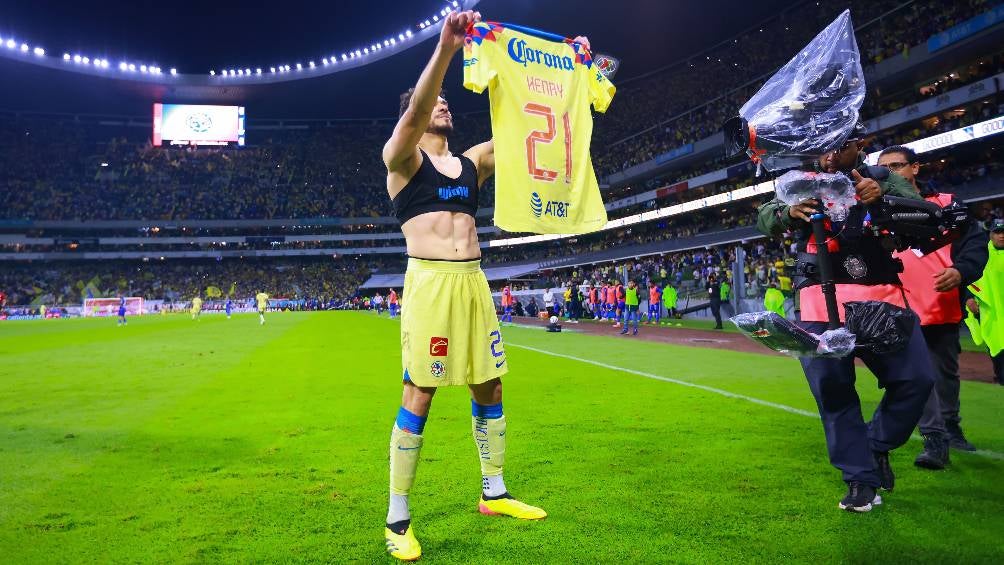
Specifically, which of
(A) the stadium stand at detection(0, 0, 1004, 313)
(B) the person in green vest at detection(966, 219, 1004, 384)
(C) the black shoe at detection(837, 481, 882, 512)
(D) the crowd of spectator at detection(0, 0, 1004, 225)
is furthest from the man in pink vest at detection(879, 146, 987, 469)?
(D) the crowd of spectator at detection(0, 0, 1004, 225)

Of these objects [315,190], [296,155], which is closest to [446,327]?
[315,190]

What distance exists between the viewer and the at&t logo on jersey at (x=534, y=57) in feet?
12.1

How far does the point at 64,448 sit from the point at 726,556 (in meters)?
5.44

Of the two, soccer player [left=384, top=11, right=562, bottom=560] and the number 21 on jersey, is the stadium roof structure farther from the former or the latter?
soccer player [left=384, top=11, right=562, bottom=560]

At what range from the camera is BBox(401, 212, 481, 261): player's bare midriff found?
3168mm

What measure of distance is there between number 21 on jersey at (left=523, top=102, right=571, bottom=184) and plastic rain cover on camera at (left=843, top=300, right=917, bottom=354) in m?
1.85

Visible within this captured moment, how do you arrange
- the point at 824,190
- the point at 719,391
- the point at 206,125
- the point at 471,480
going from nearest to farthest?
the point at 824,190 → the point at 471,480 → the point at 719,391 → the point at 206,125

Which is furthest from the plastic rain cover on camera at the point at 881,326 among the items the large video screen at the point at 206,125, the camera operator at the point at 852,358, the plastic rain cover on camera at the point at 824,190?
the large video screen at the point at 206,125

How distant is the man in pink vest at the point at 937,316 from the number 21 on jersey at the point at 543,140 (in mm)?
2288

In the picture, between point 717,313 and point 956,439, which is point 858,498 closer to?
point 956,439

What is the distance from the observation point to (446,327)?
10.1ft

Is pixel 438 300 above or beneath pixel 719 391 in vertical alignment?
above

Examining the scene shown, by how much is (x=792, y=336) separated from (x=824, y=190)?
0.78m

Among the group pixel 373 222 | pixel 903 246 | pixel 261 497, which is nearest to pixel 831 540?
pixel 903 246
